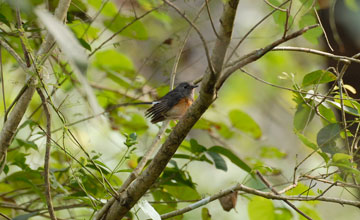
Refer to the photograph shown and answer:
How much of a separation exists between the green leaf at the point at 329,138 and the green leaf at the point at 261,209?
1.75 ft

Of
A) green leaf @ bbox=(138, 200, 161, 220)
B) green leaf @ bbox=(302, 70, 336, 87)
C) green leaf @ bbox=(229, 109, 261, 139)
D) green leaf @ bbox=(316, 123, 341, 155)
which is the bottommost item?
green leaf @ bbox=(138, 200, 161, 220)

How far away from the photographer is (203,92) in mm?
1582

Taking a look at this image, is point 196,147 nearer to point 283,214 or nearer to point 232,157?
point 232,157

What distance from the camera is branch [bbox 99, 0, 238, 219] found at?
1475mm

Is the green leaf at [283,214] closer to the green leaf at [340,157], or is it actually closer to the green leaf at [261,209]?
the green leaf at [261,209]

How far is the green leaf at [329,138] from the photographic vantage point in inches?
80.5

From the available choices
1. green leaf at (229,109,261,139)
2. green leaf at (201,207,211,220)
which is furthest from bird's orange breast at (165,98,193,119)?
green leaf at (201,207,211,220)

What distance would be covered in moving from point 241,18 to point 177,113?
360cm

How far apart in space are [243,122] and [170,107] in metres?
0.61

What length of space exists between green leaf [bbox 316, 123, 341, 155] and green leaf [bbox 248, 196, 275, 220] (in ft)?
1.75

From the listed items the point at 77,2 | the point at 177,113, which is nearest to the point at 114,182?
the point at 177,113

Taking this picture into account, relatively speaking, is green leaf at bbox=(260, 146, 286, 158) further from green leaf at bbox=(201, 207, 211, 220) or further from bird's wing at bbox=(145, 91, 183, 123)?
green leaf at bbox=(201, 207, 211, 220)

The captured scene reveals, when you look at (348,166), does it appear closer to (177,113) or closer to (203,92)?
(203,92)

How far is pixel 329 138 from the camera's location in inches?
81.2
